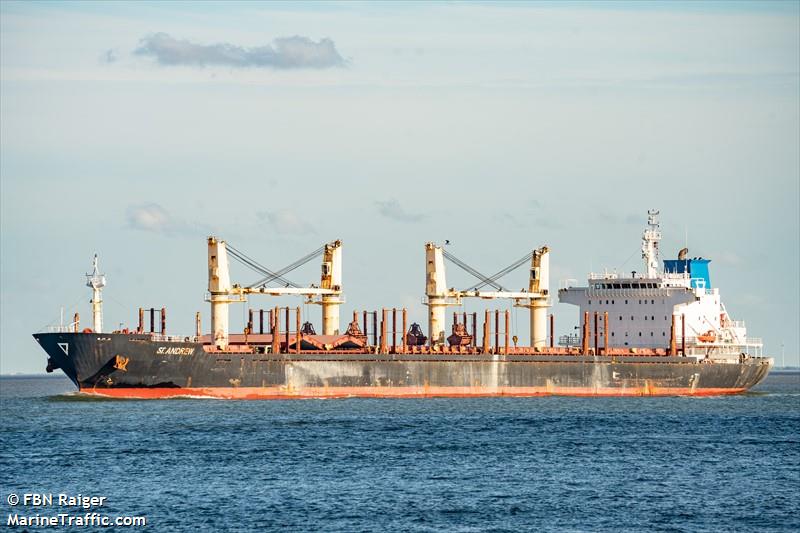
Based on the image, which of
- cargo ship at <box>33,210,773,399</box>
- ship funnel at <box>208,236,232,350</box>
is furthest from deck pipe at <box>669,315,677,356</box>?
ship funnel at <box>208,236,232,350</box>

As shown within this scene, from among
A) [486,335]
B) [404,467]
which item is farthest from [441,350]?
[404,467]

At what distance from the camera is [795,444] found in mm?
48312

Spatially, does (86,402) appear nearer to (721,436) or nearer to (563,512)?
(721,436)

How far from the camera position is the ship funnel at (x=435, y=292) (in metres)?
77.2

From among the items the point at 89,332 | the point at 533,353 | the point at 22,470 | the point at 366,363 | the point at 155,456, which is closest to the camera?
the point at 22,470

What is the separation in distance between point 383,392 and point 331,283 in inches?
356

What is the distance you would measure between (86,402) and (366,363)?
1379 cm

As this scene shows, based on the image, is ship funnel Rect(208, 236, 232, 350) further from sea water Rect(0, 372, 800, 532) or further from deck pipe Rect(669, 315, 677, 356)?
deck pipe Rect(669, 315, 677, 356)

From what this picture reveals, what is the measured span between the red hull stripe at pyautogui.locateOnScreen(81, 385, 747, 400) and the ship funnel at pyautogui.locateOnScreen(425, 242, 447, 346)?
17.7 feet

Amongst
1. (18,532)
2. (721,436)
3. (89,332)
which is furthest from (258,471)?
(89,332)

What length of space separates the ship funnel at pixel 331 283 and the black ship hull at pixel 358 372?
6.92m

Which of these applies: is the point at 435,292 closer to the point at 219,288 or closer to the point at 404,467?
the point at 219,288

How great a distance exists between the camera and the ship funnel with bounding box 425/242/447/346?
77250mm

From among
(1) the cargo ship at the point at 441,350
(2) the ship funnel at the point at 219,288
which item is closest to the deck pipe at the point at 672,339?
(1) the cargo ship at the point at 441,350
